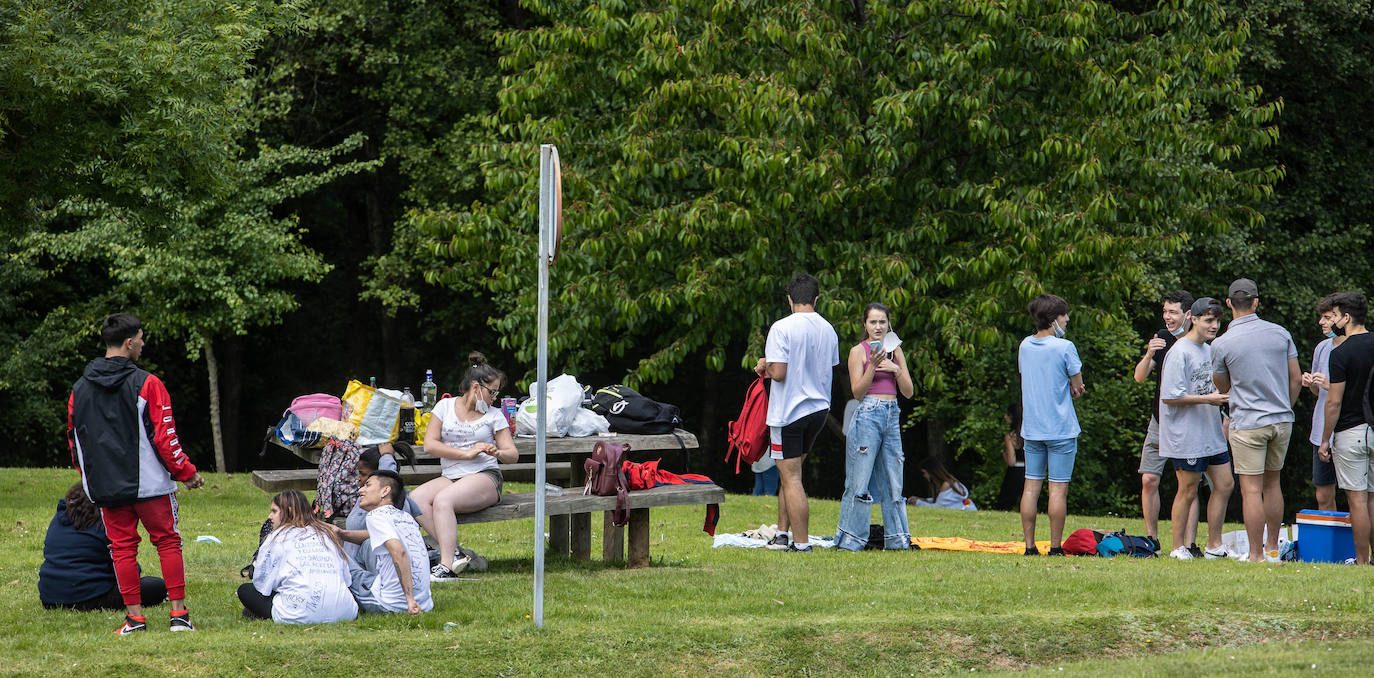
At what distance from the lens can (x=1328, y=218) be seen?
22188 millimetres

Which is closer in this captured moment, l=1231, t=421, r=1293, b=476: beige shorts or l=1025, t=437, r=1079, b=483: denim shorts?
l=1231, t=421, r=1293, b=476: beige shorts

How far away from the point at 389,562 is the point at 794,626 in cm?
240

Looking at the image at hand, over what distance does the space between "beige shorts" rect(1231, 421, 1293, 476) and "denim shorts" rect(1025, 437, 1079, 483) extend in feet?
3.78

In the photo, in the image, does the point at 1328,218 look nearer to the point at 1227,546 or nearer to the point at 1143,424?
the point at 1143,424

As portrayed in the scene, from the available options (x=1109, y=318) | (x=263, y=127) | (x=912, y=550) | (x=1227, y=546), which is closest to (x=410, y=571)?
(x=912, y=550)

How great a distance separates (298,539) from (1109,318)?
11.0 metres

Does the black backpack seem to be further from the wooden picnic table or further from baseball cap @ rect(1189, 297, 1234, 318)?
baseball cap @ rect(1189, 297, 1234, 318)

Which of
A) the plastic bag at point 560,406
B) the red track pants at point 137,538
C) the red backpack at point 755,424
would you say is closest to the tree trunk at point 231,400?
the red backpack at point 755,424

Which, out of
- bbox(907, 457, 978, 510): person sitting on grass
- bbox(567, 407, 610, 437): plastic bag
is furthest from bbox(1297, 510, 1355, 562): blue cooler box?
bbox(907, 457, 978, 510): person sitting on grass

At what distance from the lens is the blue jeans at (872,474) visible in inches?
401

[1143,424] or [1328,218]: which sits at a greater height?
[1328,218]

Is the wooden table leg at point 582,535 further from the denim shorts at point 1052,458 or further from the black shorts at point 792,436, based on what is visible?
the denim shorts at point 1052,458

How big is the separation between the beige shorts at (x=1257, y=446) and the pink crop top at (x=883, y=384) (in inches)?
97.9

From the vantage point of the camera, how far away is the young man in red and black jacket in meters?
6.96
